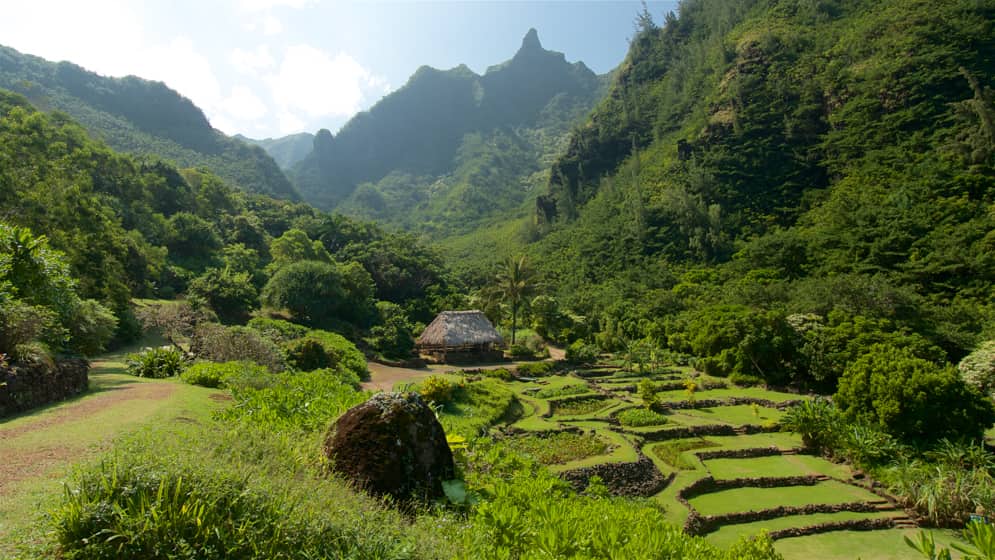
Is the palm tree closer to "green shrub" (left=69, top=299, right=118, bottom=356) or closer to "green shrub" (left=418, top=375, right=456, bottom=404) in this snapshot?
"green shrub" (left=418, top=375, right=456, bottom=404)

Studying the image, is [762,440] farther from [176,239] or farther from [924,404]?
[176,239]

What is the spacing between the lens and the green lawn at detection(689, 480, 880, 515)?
39.4 ft

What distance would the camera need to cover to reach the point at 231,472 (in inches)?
168

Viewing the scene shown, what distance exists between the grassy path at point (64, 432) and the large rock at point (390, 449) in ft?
8.96

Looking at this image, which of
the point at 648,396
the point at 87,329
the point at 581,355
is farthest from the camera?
the point at 581,355

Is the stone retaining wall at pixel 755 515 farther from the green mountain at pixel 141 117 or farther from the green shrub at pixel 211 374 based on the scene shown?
the green mountain at pixel 141 117

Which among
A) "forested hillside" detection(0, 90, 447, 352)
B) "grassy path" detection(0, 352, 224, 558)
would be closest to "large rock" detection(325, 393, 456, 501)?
"grassy path" detection(0, 352, 224, 558)

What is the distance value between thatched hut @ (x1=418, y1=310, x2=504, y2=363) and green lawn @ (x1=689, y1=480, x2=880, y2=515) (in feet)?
72.5

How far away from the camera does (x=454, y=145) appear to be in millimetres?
152500

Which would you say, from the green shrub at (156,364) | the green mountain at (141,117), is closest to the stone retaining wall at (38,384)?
the green shrub at (156,364)

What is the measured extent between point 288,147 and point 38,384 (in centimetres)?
20262

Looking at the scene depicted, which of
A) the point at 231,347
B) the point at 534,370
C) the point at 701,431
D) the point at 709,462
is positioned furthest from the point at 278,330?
the point at 709,462

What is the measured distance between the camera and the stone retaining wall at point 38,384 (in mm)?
8422

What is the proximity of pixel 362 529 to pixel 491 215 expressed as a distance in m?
98.5
